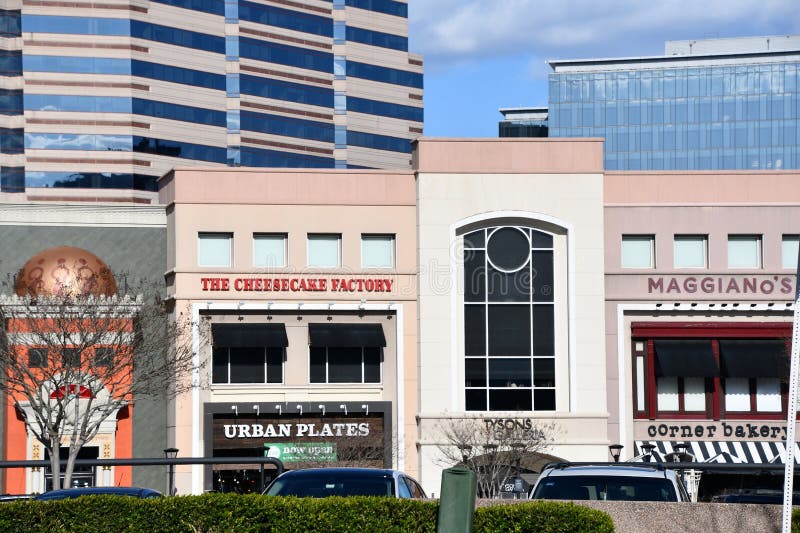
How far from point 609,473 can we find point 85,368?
105ft

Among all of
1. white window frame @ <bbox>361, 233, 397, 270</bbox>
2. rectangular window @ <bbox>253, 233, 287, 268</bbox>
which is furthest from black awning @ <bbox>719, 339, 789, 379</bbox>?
rectangular window @ <bbox>253, 233, 287, 268</bbox>

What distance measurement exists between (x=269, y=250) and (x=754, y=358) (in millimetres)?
17152

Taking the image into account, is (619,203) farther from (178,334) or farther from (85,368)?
(85,368)

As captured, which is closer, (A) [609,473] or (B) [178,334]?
(A) [609,473]

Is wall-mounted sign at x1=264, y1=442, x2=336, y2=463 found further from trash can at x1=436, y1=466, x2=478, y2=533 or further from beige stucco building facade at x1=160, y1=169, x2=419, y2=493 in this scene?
trash can at x1=436, y1=466, x2=478, y2=533

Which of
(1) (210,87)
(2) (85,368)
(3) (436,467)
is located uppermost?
(1) (210,87)

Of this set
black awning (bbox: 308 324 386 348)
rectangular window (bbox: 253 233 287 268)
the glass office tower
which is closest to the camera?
black awning (bbox: 308 324 386 348)

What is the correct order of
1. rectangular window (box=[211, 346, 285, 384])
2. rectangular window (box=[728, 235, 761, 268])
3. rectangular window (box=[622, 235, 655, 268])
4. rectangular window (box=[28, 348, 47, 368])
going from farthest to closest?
rectangular window (box=[622, 235, 655, 268]), rectangular window (box=[728, 235, 761, 268]), rectangular window (box=[211, 346, 285, 384]), rectangular window (box=[28, 348, 47, 368])

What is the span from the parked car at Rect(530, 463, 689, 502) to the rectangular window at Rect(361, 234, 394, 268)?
32.7m

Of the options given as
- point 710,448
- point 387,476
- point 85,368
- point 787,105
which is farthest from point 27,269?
point 787,105

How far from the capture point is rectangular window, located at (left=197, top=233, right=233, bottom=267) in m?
52.0

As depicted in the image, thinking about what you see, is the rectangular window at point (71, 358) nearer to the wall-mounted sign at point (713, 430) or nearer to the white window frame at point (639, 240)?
the white window frame at point (639, 240)

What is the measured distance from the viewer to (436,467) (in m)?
50.7

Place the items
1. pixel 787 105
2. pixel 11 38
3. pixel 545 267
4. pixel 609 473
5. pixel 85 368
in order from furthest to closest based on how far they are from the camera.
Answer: pixel 787 105 < pixel 11 38 < pixel 545 267 < pixel 85 368 < pixel 609 473
